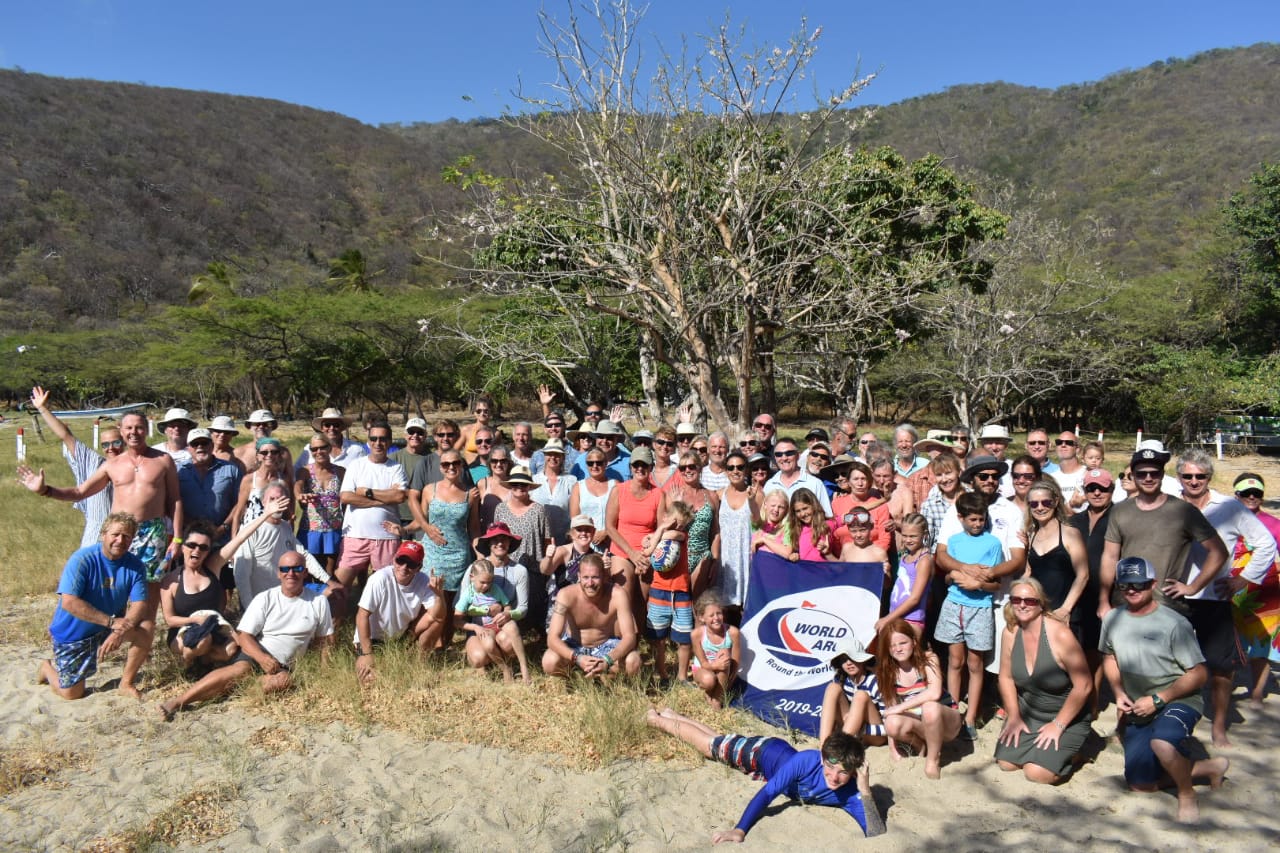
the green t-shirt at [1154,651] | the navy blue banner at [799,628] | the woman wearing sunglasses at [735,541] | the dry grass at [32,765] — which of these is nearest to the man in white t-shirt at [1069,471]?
the green t-shirt at [1154,651]

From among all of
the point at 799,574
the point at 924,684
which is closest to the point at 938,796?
the point at 924,684

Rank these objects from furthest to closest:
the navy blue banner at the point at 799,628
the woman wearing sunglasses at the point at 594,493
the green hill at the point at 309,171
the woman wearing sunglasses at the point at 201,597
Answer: the green hill at the point at 309,171
the woman wearing sunglasses at the point at 594,493
the woman wearing sunglasses at the point at 201,597
the navy blue banner at the point at 799,628

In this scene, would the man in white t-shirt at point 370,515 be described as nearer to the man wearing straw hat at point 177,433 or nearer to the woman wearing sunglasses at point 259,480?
the woman wearing sunglasses at point 259,480

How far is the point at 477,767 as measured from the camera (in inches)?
198

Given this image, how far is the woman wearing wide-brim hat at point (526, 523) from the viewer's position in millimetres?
6285

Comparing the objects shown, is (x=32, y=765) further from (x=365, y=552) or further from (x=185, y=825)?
(x=365, y=552)

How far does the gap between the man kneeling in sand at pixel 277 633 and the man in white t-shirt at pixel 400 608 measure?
29cm

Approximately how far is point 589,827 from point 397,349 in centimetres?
2891

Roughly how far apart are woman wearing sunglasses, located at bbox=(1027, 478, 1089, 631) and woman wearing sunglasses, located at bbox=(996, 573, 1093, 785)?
10.4 inches

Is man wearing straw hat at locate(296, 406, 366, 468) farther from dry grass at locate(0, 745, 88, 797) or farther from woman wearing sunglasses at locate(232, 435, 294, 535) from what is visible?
dry grass at locate(0, 745, 88, 797)

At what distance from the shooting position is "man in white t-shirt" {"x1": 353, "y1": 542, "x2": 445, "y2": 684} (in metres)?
6.13

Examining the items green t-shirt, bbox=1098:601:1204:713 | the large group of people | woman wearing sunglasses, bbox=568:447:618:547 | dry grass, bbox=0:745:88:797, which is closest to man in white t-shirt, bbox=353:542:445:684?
the large group of people

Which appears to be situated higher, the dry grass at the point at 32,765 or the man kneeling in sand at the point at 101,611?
the man kneeling in sand at the point at 101,611

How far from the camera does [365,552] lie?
22.0ft
